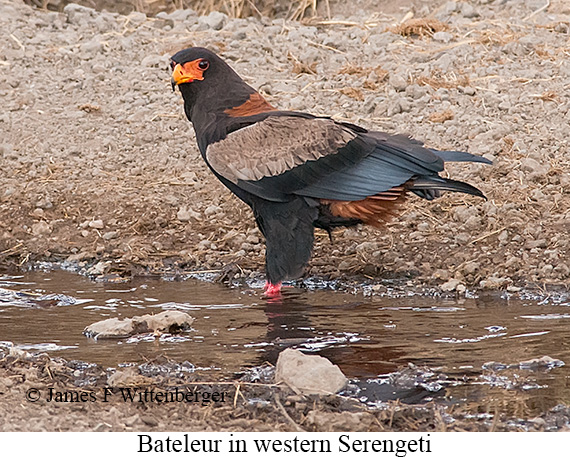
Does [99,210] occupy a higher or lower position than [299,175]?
lower

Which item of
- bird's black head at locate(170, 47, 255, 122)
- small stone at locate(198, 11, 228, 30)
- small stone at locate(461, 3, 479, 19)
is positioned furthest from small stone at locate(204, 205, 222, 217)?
small stone at locate(461, 3, 479, 19)

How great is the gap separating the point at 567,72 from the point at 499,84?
25.4 inches

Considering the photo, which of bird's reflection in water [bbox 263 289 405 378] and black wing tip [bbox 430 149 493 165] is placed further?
black wing tip [bbox 430 149 493 165]

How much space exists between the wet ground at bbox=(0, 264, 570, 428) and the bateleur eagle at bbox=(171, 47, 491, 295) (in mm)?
452

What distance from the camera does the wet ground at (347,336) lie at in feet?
14.7

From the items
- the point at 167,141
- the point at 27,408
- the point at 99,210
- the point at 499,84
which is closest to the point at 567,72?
the point at 499,84

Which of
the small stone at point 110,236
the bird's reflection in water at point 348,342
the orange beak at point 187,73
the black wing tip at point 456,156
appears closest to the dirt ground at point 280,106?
the small stone at point 110,236

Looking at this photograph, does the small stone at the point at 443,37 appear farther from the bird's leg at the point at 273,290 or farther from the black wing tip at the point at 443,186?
the bird's leg at the point at 273,290

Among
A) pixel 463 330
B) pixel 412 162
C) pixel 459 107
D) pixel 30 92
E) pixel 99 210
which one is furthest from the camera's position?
pixel 30 92

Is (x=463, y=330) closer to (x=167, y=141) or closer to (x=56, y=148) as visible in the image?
(x=167, y=141)

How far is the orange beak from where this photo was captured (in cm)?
639

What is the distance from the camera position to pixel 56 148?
29.1 feet

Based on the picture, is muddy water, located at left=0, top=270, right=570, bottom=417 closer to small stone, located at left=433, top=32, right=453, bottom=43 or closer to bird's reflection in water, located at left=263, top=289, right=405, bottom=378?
bird's reflection in water, located at left=263, top=289, right=405, bottom=378

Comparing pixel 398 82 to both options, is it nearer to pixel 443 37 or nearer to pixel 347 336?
pixel 443 37
